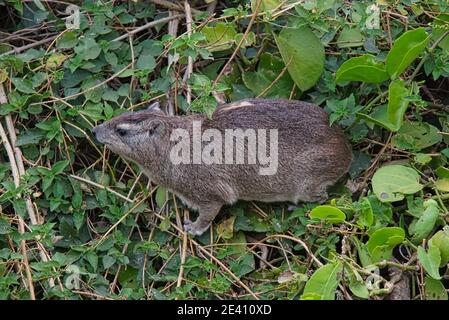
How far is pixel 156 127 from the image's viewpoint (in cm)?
668

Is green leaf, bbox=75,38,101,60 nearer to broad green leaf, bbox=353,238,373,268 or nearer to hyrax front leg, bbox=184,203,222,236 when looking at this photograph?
hyrax front leg, bbox=184,203,222,236

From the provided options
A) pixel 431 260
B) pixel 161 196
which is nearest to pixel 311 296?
pixel 431 260

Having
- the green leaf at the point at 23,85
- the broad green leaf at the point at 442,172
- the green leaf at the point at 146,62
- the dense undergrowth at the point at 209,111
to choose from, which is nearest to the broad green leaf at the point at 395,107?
the dense undergrowth at the point at 209,111

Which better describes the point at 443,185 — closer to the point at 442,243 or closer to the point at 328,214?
the point at 442,243

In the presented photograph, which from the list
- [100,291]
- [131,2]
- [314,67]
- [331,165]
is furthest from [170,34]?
[100,291]

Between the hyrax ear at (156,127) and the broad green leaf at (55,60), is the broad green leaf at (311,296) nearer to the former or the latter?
the hyrax ear at (156,127)

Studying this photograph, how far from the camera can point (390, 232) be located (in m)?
6.01

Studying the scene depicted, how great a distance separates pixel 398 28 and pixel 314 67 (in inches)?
28.6

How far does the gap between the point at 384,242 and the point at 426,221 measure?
0.32m

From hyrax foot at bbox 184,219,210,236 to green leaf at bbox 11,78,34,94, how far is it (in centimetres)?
152

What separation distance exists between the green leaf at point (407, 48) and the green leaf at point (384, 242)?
1.16 meters

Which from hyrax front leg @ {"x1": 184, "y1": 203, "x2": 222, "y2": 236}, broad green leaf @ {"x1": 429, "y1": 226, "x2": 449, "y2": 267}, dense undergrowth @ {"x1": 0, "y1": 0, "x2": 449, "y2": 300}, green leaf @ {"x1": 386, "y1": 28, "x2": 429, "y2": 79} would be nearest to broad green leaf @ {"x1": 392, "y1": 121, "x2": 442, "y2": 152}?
dense undergrowth @ {"x1": 0, "y1": 0, "x2": 449, "y2": 300}

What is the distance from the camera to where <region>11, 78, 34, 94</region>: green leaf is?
6914 millimetres

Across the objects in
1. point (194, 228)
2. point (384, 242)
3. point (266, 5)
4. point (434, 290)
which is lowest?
point (434, 290)
